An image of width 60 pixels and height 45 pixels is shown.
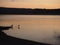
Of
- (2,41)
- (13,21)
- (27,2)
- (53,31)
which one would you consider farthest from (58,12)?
(2,41)

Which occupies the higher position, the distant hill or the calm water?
the distant hill

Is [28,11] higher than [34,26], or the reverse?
[28,11]


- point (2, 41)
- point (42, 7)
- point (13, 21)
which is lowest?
point (2, 41)

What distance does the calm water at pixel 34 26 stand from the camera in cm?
107

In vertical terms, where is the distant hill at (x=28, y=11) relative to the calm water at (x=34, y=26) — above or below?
above

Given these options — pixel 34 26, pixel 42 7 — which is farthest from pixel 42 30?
pixel 42 7

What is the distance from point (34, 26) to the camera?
42.9 inches

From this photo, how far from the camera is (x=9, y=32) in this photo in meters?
1.07

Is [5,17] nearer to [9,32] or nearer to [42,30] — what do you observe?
[9,32]

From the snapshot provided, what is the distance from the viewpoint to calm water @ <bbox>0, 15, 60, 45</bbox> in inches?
42.1

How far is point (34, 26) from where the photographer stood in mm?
Result: 1091

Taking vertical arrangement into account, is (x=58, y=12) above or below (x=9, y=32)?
above

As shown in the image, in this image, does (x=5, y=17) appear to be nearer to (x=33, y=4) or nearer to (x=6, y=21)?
(x=6, y=21)

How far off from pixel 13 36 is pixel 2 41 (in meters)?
0.10
